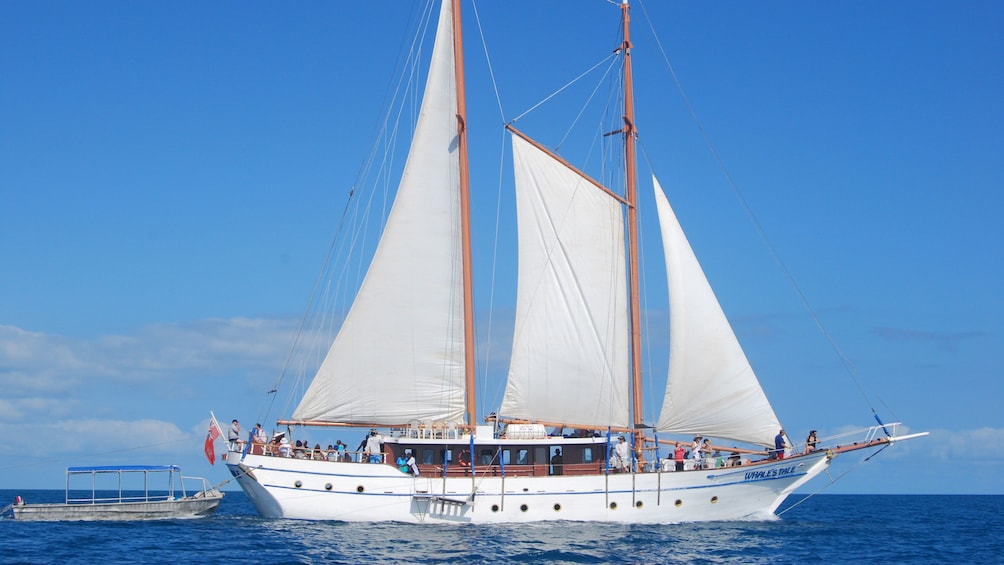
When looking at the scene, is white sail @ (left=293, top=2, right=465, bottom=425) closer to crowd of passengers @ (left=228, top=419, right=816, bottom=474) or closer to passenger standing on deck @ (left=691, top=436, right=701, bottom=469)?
crowd of passengers @ (left=228, top=419, right=816, bottom=474)

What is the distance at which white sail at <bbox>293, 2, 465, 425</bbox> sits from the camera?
37.8 metres

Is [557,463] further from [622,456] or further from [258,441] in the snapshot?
[258,441]

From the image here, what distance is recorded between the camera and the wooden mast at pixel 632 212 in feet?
129

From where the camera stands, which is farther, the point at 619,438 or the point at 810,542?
the point at 619,438

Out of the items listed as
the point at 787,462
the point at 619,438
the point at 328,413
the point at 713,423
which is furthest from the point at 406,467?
the point at 787,462

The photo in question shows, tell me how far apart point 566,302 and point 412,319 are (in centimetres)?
605

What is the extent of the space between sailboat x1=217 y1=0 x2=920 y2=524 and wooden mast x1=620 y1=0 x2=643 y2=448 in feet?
0.26

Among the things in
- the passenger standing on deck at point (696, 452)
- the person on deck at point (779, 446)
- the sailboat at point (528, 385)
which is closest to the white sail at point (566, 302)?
the sailboat at point (528, 385)

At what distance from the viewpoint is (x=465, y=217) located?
38969 millimetres

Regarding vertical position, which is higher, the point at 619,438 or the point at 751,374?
the point at 751,374

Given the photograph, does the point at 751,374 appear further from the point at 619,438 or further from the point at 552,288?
the point at 552,288

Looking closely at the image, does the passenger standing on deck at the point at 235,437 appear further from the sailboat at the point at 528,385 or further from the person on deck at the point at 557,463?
the person on deck at the point at 557,463

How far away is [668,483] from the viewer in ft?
119

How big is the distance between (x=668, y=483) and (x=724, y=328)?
6157 millimetres
